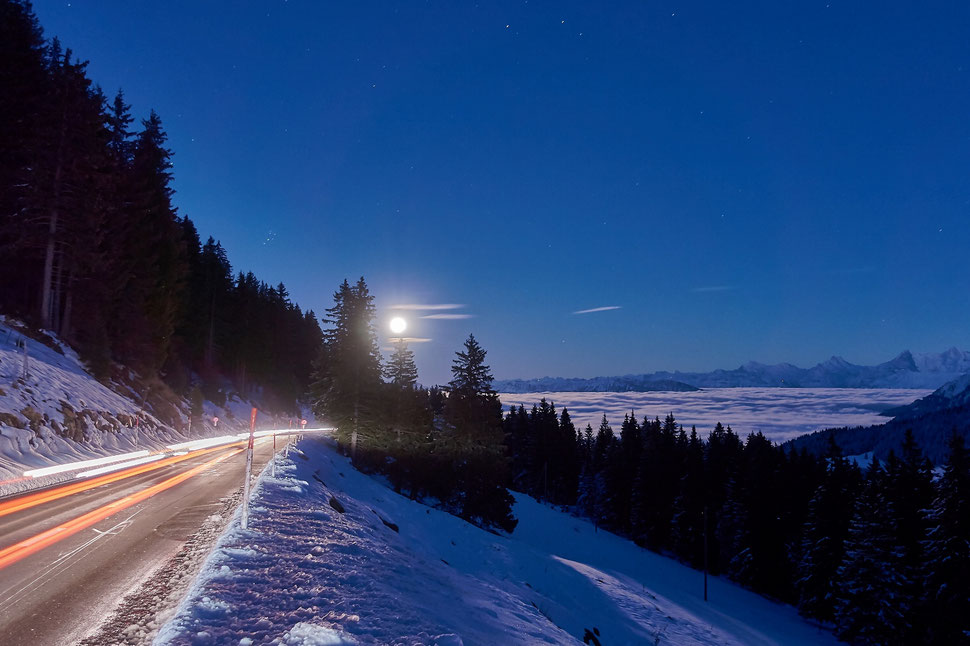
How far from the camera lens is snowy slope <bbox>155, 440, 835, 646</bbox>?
208 inches

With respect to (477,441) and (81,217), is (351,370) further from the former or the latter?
(81,217)

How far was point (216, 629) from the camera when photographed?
15.7 feet

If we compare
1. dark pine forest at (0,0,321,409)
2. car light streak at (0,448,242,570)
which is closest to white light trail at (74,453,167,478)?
car light streak at (0,448,242,570)

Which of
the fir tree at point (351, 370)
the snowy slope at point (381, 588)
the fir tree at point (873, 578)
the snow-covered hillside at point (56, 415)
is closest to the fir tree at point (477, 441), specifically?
the fir tree at point (351, 370)

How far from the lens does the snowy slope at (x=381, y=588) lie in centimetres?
529

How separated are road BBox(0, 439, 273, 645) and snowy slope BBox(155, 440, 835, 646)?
3.42 ft

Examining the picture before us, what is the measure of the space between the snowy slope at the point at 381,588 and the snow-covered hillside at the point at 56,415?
6905 millimetres

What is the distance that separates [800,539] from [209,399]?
202ft

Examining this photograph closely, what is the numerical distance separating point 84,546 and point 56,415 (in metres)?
13.7

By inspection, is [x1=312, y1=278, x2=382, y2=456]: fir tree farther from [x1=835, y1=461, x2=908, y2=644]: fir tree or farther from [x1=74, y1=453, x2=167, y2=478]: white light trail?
[x1=835, y1=461, x2=908, y2=644]: fir tree

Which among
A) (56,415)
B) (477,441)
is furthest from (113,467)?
(477,441)

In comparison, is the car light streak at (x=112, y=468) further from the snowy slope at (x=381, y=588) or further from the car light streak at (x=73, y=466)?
the snowy slope at (x=381, y=588)

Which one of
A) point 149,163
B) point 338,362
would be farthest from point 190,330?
point 338,362

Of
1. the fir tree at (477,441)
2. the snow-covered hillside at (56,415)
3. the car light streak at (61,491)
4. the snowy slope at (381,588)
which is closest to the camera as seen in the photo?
the snowy slope at (381,588)
